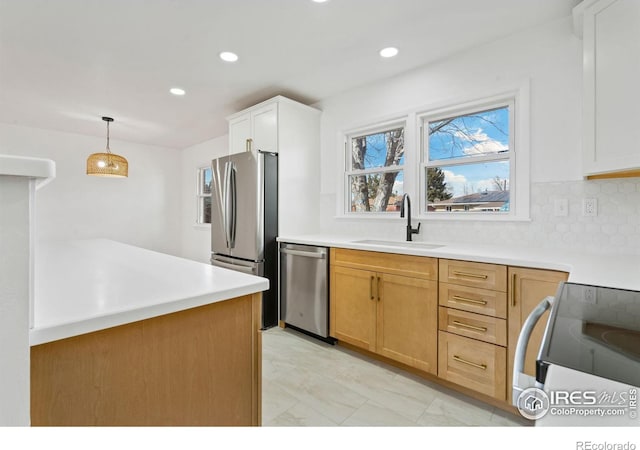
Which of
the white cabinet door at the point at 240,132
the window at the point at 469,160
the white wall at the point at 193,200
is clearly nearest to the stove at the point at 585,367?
the window at the point at 469,160

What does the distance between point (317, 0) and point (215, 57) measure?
1114 millimetres

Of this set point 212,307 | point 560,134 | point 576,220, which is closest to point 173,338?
point 212,307

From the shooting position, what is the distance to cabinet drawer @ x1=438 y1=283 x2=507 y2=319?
1750 millimetres

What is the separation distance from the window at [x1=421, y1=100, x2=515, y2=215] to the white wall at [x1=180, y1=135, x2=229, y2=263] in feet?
11.7

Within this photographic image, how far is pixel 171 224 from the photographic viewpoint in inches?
233

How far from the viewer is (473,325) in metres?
1.85

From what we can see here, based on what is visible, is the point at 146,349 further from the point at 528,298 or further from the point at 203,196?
the point at 203,196

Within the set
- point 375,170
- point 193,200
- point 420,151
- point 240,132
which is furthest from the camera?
point 193,200

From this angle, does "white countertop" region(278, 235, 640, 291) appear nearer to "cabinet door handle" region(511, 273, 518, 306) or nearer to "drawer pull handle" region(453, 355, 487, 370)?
"cabinet door handle" region(511, 273, 518, 306)

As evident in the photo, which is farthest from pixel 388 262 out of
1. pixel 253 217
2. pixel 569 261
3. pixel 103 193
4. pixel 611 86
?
pixel 103 193

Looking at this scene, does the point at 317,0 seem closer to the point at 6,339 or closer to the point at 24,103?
the point at 6,339

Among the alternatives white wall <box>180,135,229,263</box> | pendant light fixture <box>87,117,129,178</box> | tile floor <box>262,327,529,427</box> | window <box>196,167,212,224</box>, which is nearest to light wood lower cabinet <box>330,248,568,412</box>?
tile floor <box>262,327,529,427</box>

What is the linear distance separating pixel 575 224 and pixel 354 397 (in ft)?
5.91

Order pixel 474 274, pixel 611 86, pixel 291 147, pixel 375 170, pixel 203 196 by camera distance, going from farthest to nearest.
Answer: pixel 203 196, pixel 291 147, pixel 375 170, pixel 474 274, pixel 611 86
